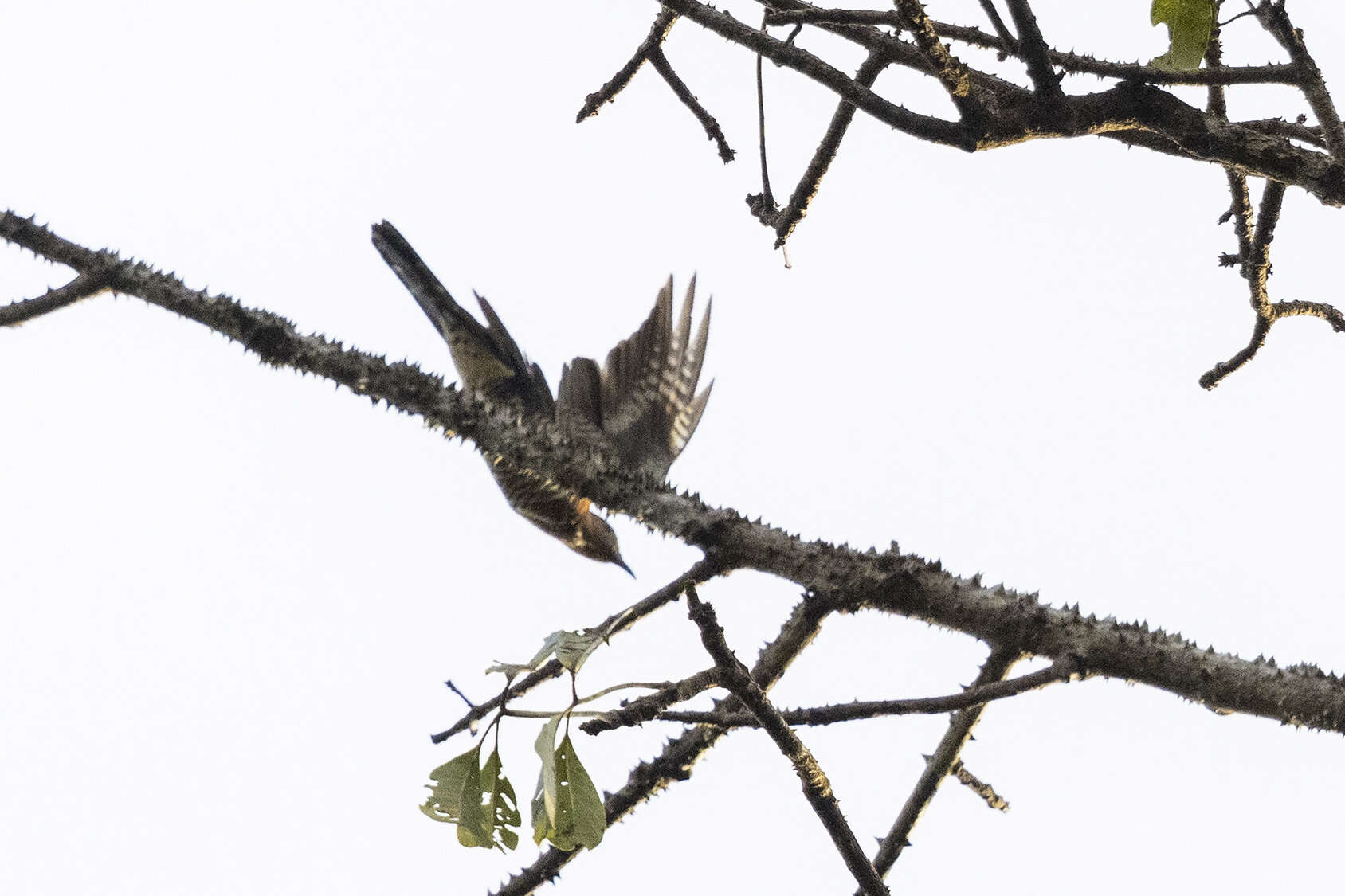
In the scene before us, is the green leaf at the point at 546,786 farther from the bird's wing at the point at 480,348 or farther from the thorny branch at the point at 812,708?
the bird's wing at the point at 480,348

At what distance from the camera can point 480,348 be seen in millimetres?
5375

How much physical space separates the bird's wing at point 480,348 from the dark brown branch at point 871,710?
11.0ft

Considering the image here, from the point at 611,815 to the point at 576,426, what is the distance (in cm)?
283

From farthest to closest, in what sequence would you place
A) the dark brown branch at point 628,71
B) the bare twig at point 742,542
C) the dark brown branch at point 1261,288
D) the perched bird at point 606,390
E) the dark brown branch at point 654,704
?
the perched bird at point 606,390 < the dark brown branch at point 628,71 < the dark brown branch at point 1261,288 < the bare twig at point 742,542 < the dark brown branch at point 654,704

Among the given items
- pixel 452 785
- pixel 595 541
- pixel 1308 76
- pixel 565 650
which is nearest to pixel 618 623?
pixel 565 650

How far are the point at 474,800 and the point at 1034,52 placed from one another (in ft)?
5.71

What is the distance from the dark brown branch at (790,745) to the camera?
1.77 m

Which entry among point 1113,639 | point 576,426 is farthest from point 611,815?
point 576,426

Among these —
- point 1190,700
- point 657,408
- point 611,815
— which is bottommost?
point 611,815

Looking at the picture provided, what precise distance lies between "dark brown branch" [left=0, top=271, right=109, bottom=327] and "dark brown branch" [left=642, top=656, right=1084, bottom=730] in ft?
4.92

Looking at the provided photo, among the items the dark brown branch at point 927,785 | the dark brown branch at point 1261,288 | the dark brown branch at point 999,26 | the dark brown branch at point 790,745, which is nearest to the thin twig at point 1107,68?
the dark brown branch at point 999,26

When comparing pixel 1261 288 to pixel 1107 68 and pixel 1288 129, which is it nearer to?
pixel 1288 129

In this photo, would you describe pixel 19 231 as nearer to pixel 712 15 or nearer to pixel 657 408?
pixel 712 15

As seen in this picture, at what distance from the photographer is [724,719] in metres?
1.98
